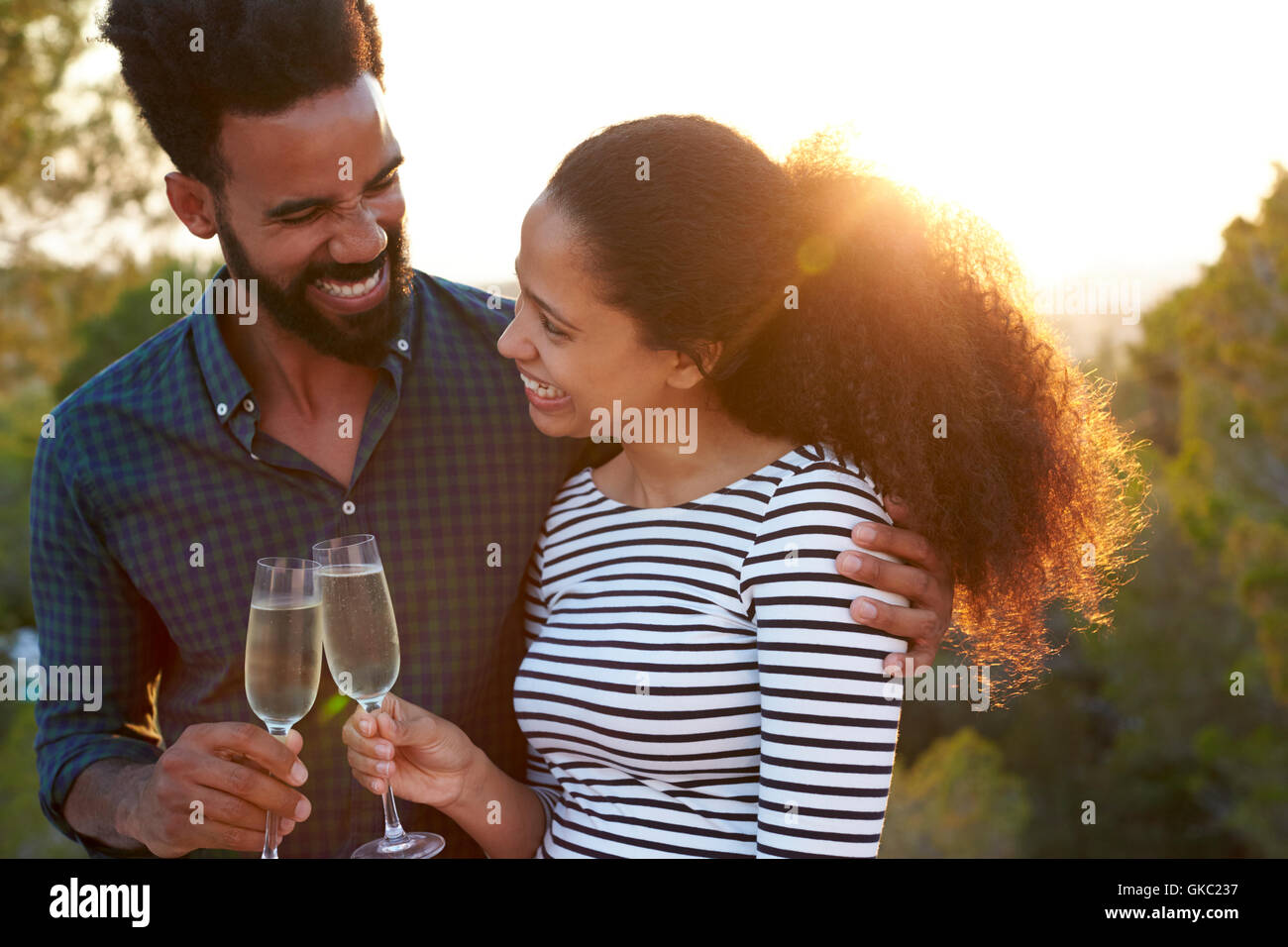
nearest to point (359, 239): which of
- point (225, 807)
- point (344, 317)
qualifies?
point (344, 317)

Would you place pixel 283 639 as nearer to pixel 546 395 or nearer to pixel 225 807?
pixel 225 807

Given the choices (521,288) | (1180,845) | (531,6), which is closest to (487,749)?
(521,288)

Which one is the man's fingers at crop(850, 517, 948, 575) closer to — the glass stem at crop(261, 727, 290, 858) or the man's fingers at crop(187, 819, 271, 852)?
the glass stem at crop(261, 727, 290, 858)

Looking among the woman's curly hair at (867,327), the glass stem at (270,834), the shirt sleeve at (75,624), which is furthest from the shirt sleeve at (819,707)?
the shirt sleeve at (75,624)

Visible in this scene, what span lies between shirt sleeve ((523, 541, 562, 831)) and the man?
0.11 ft

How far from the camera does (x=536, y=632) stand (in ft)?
9.91

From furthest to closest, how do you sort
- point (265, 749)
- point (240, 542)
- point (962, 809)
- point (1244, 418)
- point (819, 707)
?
1. point (962, 809)
2. point (1244, 418)
3. point (240, 542)
4. point (265, 749)
5. point (819, 707)

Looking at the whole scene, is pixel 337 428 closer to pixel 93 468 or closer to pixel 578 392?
pixel 93 468

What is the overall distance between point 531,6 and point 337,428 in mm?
11702

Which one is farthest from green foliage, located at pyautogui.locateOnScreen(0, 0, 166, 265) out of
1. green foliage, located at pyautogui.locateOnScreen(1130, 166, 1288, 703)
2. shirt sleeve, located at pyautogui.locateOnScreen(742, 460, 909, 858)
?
shirt sleeve, located at pyautogui.locateOnScreen(742, 460, 909, 858)

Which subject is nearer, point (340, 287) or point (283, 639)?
point (283, 639)

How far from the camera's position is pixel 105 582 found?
300 centimetres

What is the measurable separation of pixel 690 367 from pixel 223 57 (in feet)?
4.78

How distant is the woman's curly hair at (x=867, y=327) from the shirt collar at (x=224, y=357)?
0.80 m
